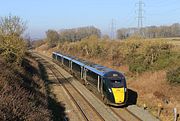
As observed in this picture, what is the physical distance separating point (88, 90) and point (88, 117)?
37.7ft

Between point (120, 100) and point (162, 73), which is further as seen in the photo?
point (162, 73)

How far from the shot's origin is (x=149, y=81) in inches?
1330

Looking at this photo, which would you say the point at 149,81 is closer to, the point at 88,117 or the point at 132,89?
the point at 132,89

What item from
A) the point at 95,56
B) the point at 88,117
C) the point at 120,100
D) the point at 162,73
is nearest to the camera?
the point at 88,117

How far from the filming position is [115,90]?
24.0 metres

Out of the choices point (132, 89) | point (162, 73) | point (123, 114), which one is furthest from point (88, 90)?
point (123, 114)

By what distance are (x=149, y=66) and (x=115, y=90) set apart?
18.3 meters

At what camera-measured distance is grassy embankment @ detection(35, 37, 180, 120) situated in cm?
2697

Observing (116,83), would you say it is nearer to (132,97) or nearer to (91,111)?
(91,111)

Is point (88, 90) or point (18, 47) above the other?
point (18, 47)

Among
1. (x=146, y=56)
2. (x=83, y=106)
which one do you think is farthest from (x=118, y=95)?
(x=146, y=56)

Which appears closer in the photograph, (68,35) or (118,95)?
(118,95)

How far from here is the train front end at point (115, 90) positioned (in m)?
24.0

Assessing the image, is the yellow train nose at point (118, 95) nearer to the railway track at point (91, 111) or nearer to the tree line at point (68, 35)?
the railway track at point (91, 111)
